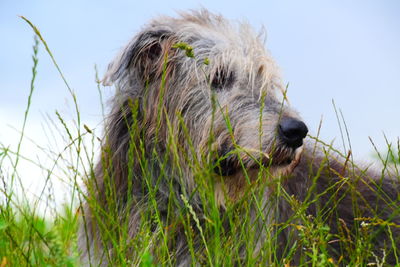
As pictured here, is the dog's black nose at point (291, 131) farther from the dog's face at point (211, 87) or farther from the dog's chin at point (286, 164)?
the dog's chin at point (286, 164)

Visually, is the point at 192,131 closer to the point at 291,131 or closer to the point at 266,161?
the point at 266,161

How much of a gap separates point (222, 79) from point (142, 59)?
2.07 ft

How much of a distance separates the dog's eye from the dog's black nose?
2.45ft

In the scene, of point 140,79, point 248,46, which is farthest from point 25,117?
point 248,46

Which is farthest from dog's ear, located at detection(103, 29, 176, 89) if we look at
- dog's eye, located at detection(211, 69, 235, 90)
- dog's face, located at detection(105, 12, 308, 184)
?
dog's eye, located at detection(211, 69, 235, 90)

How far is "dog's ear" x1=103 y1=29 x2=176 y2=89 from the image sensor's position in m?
4.18

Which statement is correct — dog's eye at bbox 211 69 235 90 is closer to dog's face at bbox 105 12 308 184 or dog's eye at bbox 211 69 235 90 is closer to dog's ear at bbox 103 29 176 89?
dog's face at bbox 105 12 308 184

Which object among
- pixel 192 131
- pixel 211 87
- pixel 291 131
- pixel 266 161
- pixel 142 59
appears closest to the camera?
pixel 291 131

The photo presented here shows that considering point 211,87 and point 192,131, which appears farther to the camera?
point 211,87

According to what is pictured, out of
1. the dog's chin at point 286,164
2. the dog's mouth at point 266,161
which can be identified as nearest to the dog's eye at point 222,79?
the dog's mouth at point 266,161

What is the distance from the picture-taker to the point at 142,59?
14.3 ft

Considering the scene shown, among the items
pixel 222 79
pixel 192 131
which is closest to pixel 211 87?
pixel 222 79

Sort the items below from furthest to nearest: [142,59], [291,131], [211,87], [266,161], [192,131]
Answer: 1. [142,59]
2. [211,87]
3. [192,131]
4. [266,161]
5. [291,131]

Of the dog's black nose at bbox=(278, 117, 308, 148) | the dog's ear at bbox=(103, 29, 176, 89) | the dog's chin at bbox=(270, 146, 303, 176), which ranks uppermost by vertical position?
the dog's ear at bbox=(103, 29, 176, 89)
